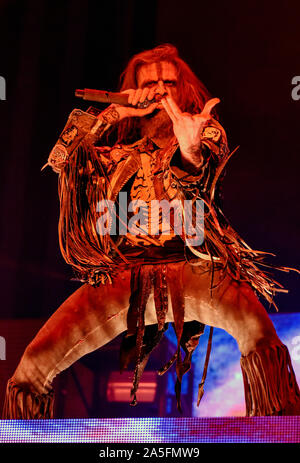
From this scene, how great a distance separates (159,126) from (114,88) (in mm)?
432

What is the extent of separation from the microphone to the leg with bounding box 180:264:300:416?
425mm

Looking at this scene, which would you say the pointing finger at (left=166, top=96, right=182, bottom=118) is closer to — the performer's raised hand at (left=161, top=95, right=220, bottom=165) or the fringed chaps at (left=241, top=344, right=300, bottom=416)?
the performer's raised hand at (left=161, top=95, right=220, bottom=165)

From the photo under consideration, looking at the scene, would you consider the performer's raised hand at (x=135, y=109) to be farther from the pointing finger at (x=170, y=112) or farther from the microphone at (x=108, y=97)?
the pointing finger at (x=170, y=112)

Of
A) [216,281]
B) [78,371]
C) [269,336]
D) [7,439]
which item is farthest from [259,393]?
[78,371]

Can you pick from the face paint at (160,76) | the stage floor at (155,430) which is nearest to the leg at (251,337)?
the stage floor at (155,430)

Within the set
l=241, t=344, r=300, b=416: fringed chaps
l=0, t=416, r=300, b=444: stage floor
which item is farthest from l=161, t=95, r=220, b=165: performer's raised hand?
l=0, t=416, r=300, b=444: stage floor

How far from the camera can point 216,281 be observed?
4.78ft

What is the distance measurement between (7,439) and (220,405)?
2.92 ft

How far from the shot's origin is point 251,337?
53.4 inches

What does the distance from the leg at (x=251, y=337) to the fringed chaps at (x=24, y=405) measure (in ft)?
1.26

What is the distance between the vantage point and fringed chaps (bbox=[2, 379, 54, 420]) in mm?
1440

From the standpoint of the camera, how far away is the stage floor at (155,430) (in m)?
1.12

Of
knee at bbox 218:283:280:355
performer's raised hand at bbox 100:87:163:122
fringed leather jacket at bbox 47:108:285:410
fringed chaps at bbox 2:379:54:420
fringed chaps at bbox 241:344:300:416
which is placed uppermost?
performer's raised hand at bbox 100:87:163:122

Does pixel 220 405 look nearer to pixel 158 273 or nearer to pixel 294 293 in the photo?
pixel 294 293
